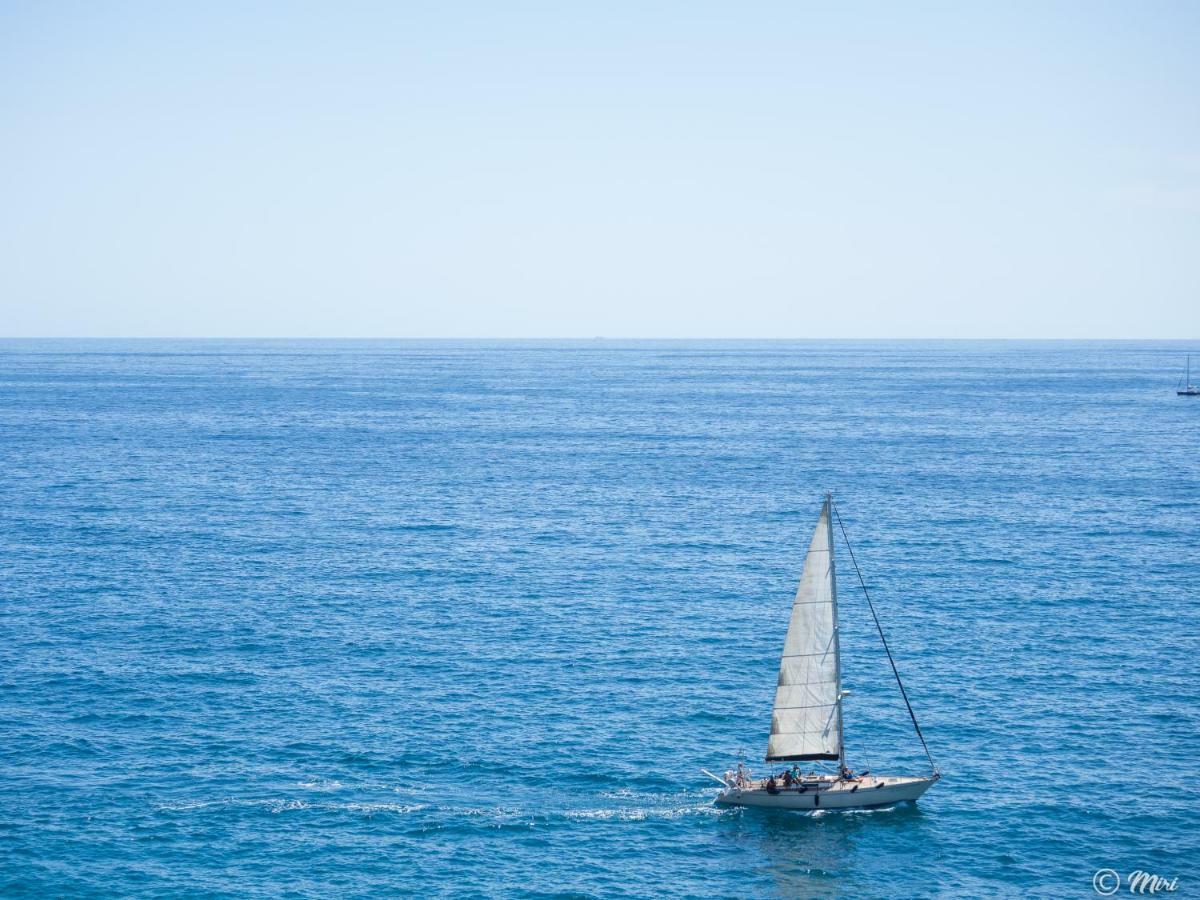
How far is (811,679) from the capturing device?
63.6 metres

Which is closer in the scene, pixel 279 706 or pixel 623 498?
pixel 279 706

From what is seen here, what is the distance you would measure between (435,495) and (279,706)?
77597 mm

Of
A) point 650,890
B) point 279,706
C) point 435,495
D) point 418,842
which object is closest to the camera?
point 650,890

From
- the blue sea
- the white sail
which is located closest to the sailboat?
the white sail

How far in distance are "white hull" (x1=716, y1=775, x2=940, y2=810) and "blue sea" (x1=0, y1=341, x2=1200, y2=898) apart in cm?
86

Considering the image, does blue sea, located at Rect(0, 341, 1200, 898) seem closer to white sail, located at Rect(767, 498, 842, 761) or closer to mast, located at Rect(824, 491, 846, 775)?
mast, located at Rect(824, 491, 846, 775)

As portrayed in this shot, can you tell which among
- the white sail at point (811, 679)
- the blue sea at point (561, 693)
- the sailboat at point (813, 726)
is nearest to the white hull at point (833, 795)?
the sailboat at point (813, 726)

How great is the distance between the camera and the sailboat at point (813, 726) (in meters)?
62.3

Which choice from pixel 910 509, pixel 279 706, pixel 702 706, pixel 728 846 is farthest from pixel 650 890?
pixel 910 509

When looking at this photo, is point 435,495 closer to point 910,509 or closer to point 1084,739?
point 910,509

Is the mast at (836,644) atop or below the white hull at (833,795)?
atop

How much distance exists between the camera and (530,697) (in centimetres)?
7700

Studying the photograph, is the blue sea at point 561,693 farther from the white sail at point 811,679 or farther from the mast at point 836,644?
the white sail at point 811,679

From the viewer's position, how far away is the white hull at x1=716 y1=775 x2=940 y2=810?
62469 mm
